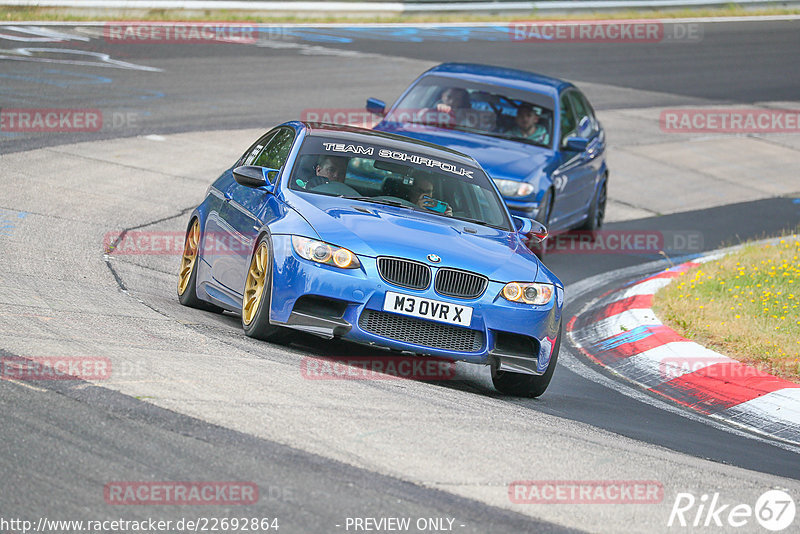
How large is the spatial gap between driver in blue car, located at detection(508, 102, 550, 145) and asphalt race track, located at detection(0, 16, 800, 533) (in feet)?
4.30

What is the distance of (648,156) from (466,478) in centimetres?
1514

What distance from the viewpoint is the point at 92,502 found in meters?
4.30

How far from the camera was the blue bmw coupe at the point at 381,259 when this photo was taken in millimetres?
7070

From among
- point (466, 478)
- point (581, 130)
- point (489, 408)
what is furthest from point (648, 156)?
point (466, 478)

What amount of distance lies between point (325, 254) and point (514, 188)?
199 inches

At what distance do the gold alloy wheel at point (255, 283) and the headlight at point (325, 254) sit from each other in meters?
0.31

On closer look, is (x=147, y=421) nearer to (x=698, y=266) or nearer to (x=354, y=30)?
(x=698, y=266)

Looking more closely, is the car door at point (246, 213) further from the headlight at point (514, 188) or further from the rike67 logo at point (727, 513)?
the rike67 logo at point (727, 513)

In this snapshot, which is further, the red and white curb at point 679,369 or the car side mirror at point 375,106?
the car side mirror at point 375,106
